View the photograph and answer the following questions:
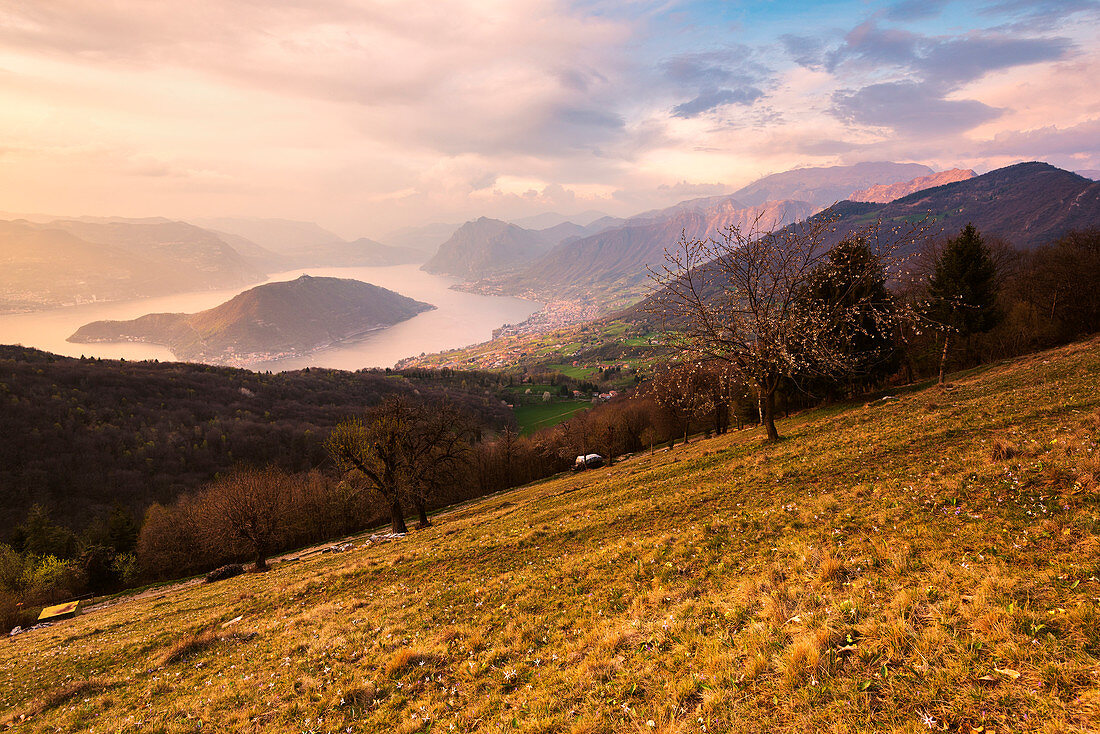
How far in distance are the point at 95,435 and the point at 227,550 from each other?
304ft

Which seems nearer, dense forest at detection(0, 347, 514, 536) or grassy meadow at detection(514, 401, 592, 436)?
dense forest at detection(0, 347, 514, 536)

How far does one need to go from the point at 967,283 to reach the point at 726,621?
42.6 m

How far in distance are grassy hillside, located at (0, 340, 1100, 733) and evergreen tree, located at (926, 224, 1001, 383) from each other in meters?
19.5

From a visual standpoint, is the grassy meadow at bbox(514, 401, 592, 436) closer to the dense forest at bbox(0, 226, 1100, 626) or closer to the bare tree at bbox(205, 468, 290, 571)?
the dense forest at bbox(0, 226, 1100, 626)

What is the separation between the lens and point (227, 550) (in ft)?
131

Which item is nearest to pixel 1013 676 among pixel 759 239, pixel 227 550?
pixel 759 239

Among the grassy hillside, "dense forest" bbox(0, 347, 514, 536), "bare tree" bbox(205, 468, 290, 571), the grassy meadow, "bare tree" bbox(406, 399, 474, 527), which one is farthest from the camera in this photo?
the grassy meadow

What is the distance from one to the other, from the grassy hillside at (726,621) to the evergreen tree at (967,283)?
1954 centimetres

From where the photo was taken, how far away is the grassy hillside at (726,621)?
496cm

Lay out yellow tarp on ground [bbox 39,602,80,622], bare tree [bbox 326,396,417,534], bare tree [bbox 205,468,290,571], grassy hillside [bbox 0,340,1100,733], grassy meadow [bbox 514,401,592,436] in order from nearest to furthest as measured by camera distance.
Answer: grassy hillside [bbox 0,340,1100,733], yellow tarp on ground [bbox 39,602,80,622], bare tree [bbox 326,396,417,534], bare tree [bbox 205,468,290,571], grassy meadow [bbox 514,401,592,436]

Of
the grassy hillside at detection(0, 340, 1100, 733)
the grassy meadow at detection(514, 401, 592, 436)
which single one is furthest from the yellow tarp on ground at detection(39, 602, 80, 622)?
the grassy meadow at detection(514, 401, 592, 436)

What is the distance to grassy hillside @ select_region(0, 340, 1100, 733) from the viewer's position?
4.96 metres

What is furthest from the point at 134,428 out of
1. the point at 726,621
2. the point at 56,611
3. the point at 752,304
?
the point at 726,621

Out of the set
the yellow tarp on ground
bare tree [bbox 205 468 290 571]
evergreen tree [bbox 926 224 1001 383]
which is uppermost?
evergreen tree [bbox 926 224 1001 383]
